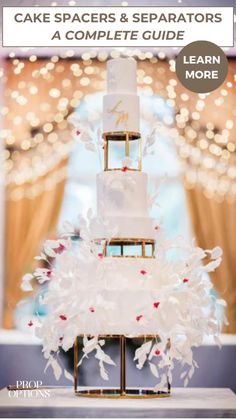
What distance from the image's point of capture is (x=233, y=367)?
479cm

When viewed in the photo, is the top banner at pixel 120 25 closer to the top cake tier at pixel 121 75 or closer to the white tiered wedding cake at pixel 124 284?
the top cake tier at pixel 121 75

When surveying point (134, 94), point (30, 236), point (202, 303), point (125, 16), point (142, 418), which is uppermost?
point (125, 16)

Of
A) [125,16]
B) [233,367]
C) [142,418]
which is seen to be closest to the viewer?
[142,418]

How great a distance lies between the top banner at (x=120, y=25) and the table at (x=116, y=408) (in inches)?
52.0

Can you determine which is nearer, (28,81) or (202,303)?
(202,303)

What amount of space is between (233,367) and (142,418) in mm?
1928

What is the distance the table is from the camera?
9.64ft

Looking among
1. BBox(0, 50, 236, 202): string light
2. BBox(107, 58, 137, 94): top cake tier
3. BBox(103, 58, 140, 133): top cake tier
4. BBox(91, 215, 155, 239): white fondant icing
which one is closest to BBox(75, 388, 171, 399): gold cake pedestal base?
BBox(91, 215, 155, 239): white fondant icing

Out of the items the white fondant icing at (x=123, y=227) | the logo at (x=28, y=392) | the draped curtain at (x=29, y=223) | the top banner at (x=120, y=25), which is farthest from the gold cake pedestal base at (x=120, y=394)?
the draped curtain at (x=29, y=223)

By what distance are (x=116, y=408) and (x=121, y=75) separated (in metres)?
1.15

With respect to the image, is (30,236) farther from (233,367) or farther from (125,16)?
(125,16)

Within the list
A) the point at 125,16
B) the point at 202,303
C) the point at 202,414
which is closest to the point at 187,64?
the point at 125,16

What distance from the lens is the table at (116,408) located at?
294 centimetres

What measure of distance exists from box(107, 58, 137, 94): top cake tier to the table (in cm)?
106
